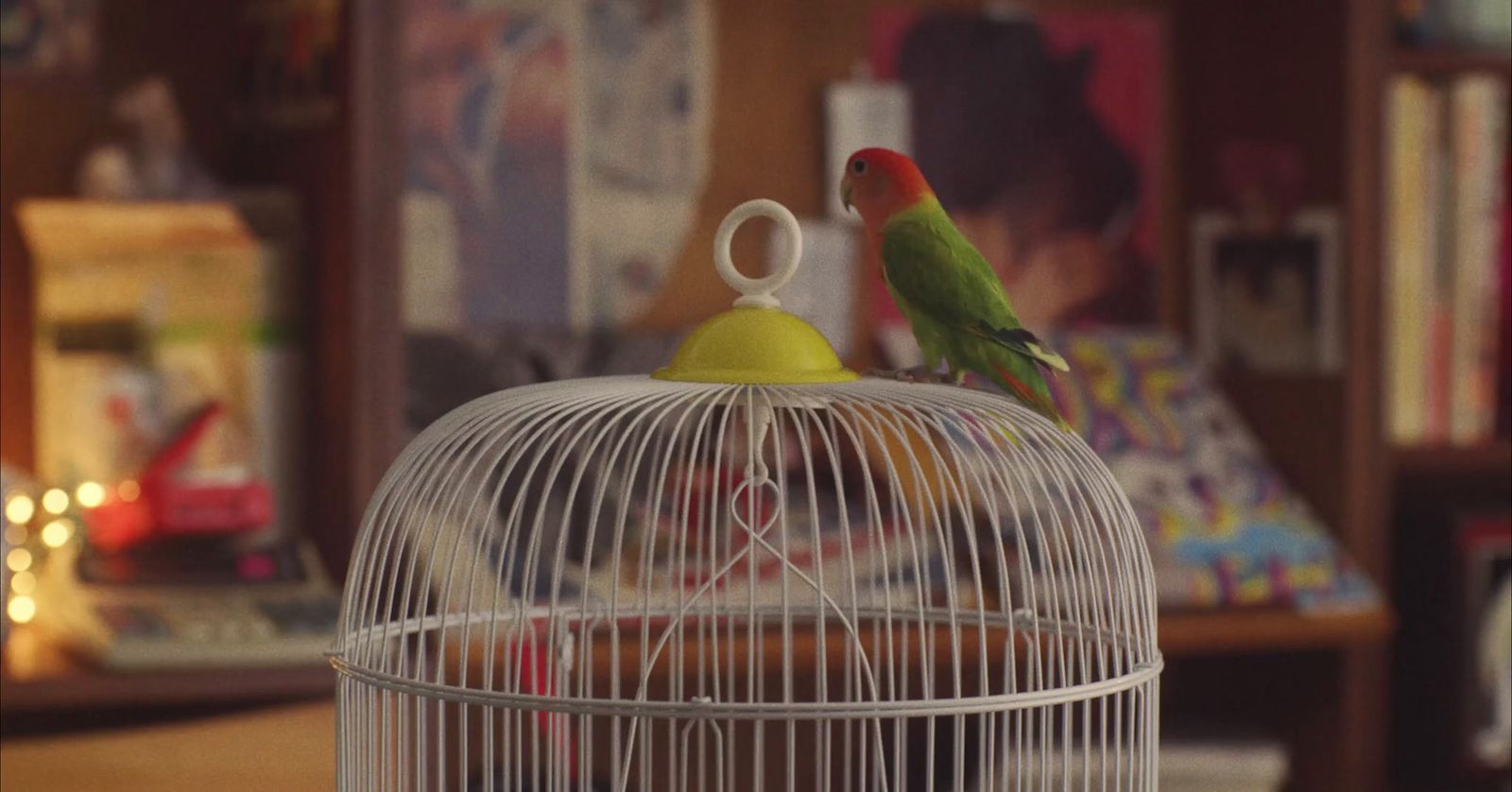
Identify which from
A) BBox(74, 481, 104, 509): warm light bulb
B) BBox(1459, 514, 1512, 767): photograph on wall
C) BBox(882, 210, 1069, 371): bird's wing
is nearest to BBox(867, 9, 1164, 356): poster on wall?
BBox(1459, 514, 1512, 767): photograph on wall

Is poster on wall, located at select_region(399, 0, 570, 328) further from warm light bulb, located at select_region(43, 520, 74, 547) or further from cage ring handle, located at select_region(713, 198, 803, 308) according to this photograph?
cage ring handle, located at select_region(713, 198, 803, 308)

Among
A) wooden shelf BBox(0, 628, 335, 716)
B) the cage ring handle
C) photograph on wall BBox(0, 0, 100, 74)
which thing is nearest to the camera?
the cage ring handle

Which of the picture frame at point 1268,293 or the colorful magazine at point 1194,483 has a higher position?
the picture frame at point 1268,293

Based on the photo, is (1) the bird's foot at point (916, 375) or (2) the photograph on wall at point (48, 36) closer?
(1) the bird's foot at point (916, 375)

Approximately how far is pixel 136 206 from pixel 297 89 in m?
0.18

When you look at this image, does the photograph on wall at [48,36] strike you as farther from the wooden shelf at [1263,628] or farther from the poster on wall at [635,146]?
the wooden shelf at [1263,628]

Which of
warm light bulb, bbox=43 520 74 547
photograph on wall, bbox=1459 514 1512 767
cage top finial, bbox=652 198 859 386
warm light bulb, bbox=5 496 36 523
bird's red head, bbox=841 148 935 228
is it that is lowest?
photograph on wall, bbox=1459 514 1512 767

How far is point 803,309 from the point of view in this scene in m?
1.96

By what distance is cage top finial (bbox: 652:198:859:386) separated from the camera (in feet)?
3.10

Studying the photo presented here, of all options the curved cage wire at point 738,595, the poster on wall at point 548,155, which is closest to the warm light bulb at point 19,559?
the curved cage wire at point 738,595

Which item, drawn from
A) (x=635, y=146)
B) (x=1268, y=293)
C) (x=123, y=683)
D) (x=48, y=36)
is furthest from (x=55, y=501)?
(x=1268, y=293)

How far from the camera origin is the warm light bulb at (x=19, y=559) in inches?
61.5

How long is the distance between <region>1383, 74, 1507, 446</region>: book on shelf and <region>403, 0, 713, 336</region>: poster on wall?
75 centimetres

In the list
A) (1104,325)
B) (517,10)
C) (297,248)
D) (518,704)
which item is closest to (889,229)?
(518,704)
